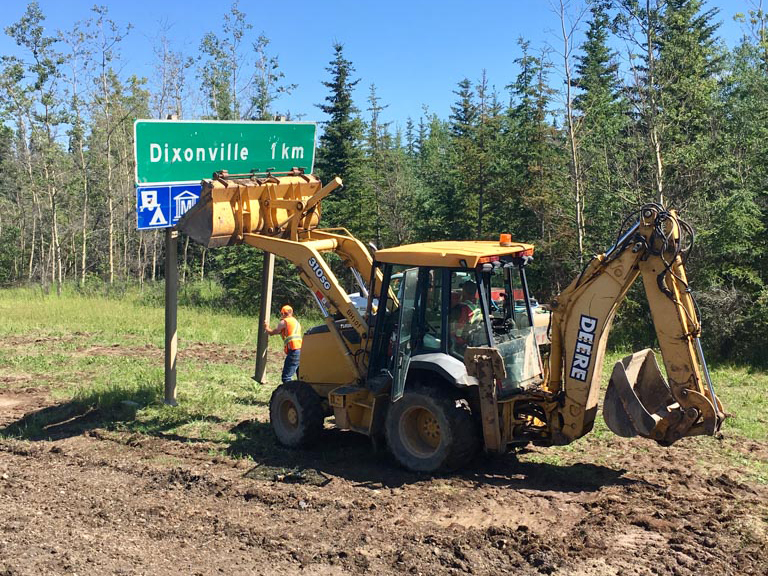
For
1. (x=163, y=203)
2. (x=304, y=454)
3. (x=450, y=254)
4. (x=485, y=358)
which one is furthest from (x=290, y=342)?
(x=485, y=358)

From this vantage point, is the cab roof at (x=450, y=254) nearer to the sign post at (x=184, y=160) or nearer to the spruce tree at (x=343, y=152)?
the sign post at (x=184, y=160)

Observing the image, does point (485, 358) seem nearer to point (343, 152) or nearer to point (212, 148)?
point (212, 148)

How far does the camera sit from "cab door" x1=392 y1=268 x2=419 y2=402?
7711mm

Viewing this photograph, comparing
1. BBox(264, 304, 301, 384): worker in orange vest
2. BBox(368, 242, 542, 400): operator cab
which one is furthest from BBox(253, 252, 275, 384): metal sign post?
BBox(368, 242, 542, 400): operator cab

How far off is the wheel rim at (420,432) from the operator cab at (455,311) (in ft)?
1.24

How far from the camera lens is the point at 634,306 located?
18.1 meters

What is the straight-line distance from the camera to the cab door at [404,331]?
25.3 feet

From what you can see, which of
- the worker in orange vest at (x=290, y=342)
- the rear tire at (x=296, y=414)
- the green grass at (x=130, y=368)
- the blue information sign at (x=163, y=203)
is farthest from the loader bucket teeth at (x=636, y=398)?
the blue information sign at (x=163, y=203)

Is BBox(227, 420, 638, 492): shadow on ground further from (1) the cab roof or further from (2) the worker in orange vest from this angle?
(1) the cab roof

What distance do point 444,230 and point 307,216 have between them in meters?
16.2

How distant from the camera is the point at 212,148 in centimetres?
1063

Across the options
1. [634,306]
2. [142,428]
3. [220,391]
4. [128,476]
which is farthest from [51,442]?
[634,306]

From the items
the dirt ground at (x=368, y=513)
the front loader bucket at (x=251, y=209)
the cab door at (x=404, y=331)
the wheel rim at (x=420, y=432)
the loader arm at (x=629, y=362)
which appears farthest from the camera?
the front loader bucket at (x=251, y=209)

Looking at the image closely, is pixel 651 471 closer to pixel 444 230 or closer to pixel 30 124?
pixel 444 230
